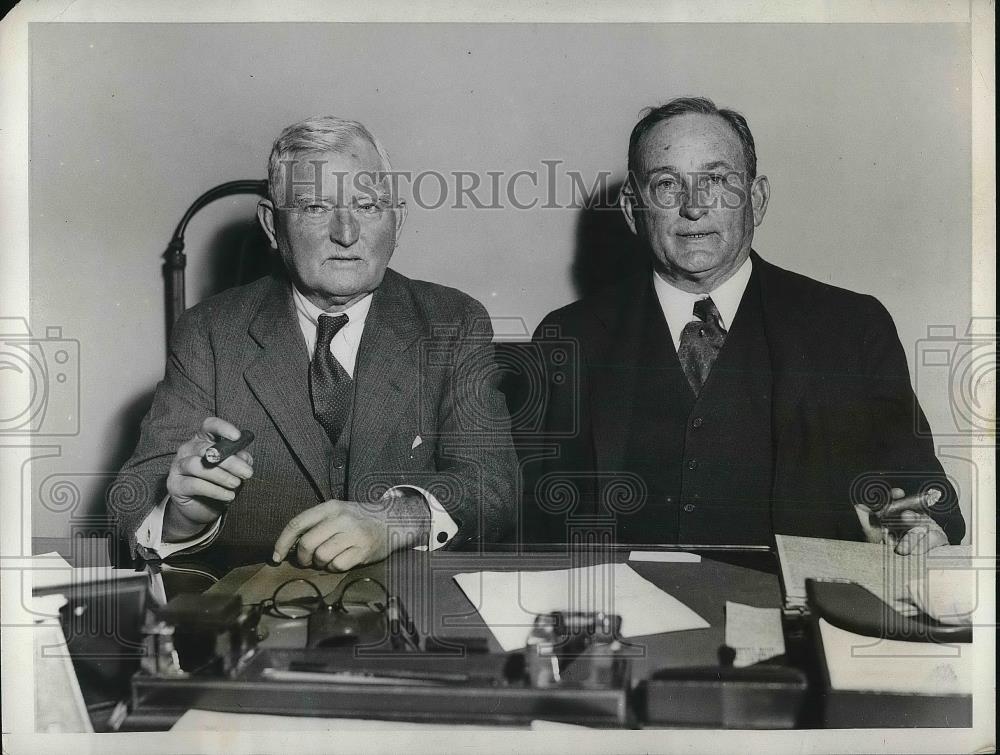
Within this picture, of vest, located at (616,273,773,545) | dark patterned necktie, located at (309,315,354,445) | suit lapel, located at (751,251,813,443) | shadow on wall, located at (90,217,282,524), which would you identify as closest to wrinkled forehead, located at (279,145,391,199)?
shadow on wall, located at (90,217,282,524)

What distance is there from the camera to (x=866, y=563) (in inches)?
68.9

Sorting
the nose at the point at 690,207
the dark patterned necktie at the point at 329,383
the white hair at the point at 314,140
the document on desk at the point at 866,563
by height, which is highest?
the white hair at the point at 314,140

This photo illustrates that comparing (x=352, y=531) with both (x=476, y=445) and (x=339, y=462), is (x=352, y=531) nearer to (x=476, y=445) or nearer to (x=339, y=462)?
(x=339, y=462)

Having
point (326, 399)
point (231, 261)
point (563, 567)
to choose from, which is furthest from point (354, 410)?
point (563, 567)

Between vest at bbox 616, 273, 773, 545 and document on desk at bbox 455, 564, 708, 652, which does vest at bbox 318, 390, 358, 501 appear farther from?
vest at bbox 616, 273, 773, 545

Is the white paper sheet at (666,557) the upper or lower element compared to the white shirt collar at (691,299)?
lower

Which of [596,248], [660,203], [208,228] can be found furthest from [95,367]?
[660,203]

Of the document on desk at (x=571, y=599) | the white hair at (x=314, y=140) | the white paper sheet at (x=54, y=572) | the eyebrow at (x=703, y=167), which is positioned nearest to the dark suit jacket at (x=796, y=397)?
the document on desk at (x=571, y=599)

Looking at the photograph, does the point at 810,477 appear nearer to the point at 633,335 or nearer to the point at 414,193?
the point at 633,335

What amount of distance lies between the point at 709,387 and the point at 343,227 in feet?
2.60

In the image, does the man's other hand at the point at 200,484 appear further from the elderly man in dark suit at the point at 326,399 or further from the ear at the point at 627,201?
the ear at the point at 627,201

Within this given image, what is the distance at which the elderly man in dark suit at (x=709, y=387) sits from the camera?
176 centimetres

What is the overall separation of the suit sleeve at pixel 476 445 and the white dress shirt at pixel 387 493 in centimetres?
2

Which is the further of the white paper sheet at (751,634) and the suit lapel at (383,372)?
the suit lapel at (383,372)
